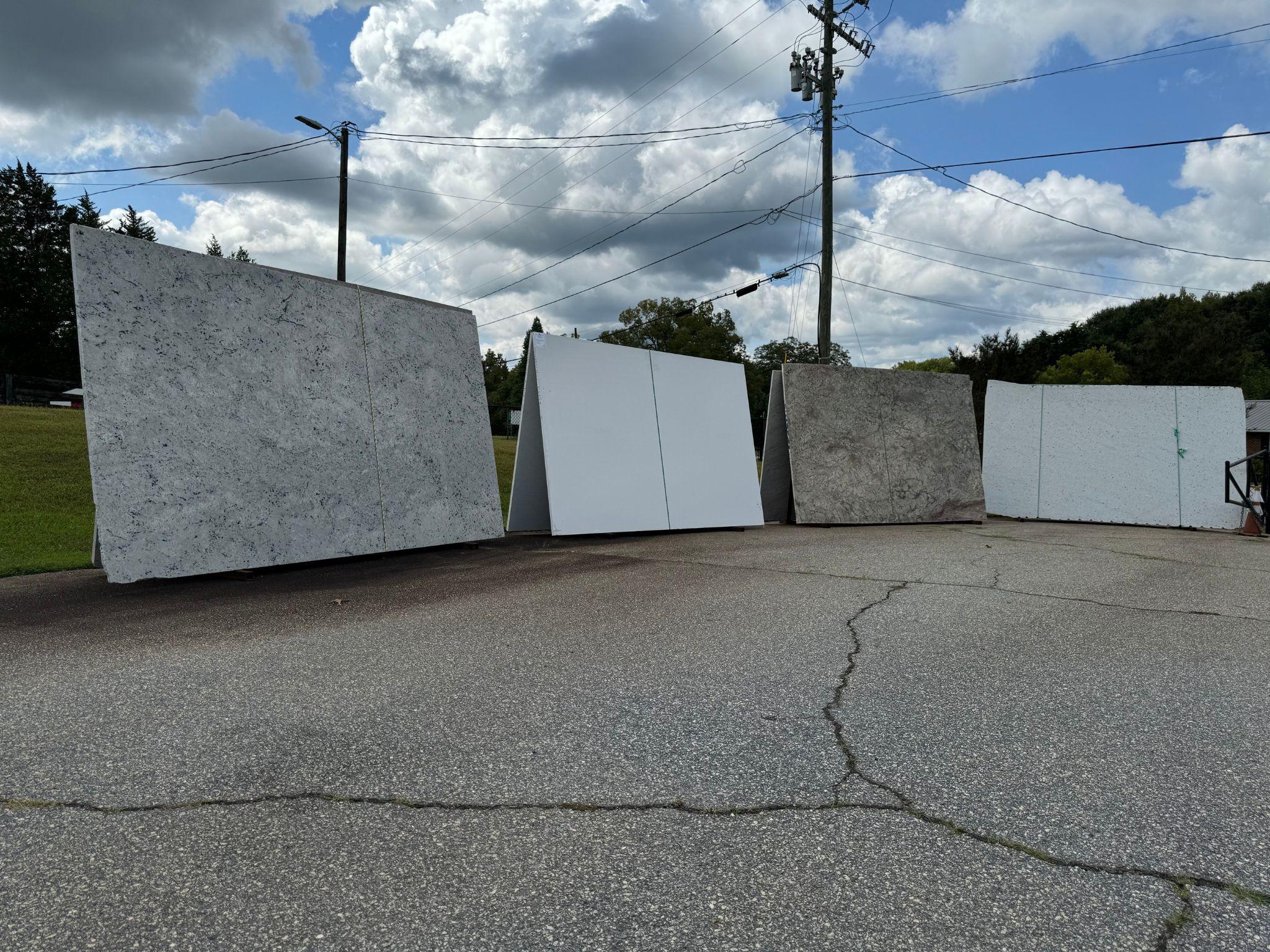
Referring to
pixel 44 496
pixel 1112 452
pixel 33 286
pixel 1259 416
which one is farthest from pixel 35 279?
pixel 1259 416

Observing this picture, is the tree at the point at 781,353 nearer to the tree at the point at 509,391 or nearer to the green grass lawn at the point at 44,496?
the tree at the point at 509,391

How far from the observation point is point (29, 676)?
4086 millimetres

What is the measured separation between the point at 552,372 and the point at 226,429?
3.99 meters

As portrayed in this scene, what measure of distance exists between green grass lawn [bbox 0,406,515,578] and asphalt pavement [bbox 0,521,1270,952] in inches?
120

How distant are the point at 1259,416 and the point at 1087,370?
12126 mm

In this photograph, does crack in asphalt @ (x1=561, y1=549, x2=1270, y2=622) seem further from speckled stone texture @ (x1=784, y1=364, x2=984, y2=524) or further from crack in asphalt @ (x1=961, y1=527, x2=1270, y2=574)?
speckled stone texture @ (x1=784, y1=364, x2=984, y2=524)

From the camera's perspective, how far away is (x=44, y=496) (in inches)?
432

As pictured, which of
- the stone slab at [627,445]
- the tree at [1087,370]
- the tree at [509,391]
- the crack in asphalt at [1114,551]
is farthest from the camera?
the tree at [509,391]

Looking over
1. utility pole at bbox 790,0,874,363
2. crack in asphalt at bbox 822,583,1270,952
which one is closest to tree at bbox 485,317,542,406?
utility pole at bbox 790,0,874,363

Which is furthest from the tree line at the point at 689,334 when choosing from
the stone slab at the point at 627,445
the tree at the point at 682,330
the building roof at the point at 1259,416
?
the stone slab at the point at 627,445

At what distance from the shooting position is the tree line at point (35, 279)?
53750 mm

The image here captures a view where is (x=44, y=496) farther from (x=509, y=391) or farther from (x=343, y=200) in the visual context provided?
(x=509, y=391)

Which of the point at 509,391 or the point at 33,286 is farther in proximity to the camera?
the point at 509,391

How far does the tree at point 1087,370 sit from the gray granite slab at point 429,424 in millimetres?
46643
